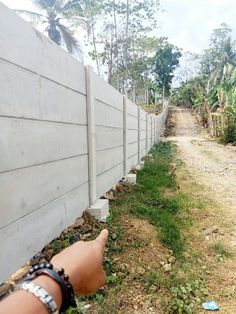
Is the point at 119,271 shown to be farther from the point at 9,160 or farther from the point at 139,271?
the point at 9,160

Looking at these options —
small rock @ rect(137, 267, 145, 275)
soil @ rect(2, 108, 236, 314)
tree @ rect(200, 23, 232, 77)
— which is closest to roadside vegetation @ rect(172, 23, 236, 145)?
tree @ rect(200, 23, 232, 77)

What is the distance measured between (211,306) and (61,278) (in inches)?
74.7

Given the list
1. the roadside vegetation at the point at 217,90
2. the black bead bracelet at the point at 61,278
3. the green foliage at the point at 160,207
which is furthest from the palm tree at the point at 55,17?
the black bead bracelet at the point at 61,278

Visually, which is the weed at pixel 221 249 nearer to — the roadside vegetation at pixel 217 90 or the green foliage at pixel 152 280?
the green foliage at pixel 152 280

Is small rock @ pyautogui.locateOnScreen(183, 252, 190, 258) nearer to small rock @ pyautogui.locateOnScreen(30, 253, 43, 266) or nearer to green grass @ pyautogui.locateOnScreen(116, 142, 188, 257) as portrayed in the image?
green grass @ pyautogui.locateOnScreen(116, 142, 188, 257)

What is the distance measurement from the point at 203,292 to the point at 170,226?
1265 millimetres

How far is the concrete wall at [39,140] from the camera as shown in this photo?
5.69ft

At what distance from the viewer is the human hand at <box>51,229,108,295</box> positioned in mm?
805

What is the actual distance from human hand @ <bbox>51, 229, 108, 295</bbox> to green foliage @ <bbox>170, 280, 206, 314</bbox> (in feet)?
5.03

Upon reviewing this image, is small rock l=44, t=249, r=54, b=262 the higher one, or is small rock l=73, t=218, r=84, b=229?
small rock l=73, t=218, r=84, b=229

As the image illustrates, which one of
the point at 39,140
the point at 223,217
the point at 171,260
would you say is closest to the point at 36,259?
the point at 39,140

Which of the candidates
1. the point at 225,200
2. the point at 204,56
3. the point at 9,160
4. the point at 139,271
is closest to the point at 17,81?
the point at 9,160

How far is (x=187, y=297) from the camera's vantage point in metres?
2.32

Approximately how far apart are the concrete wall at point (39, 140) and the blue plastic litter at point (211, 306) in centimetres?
121
